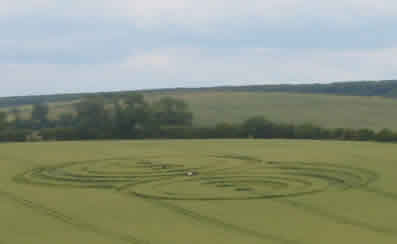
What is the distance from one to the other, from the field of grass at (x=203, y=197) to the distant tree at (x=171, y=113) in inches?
1203

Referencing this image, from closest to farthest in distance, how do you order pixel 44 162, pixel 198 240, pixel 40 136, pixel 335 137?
1. pixel 198 240
2. pixel 44 162
3. pixel 335 137
4. pixel 40 136

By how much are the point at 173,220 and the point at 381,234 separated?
28.9 ft

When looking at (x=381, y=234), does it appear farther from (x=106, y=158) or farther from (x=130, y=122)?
(x=130, y=122)

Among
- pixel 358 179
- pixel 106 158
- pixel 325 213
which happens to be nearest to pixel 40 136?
pixel 106 158

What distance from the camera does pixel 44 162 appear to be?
163ft

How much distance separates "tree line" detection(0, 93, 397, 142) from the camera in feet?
238

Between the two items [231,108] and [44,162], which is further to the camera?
[231,108]

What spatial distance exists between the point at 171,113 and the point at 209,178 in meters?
49.8

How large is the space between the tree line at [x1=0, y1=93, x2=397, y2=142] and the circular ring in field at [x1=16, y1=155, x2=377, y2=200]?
25316mm

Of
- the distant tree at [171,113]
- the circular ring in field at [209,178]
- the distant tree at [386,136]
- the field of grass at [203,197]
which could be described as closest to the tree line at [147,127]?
the distant tree at [171,113]

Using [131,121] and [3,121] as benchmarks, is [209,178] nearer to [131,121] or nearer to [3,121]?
[131,121]

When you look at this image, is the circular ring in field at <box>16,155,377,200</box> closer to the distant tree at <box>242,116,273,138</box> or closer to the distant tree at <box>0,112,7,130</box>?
the distant tree at <box>242,116,273,138</box>

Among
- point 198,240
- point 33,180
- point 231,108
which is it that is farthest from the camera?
point 231,108

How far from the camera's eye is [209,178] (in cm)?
3912
